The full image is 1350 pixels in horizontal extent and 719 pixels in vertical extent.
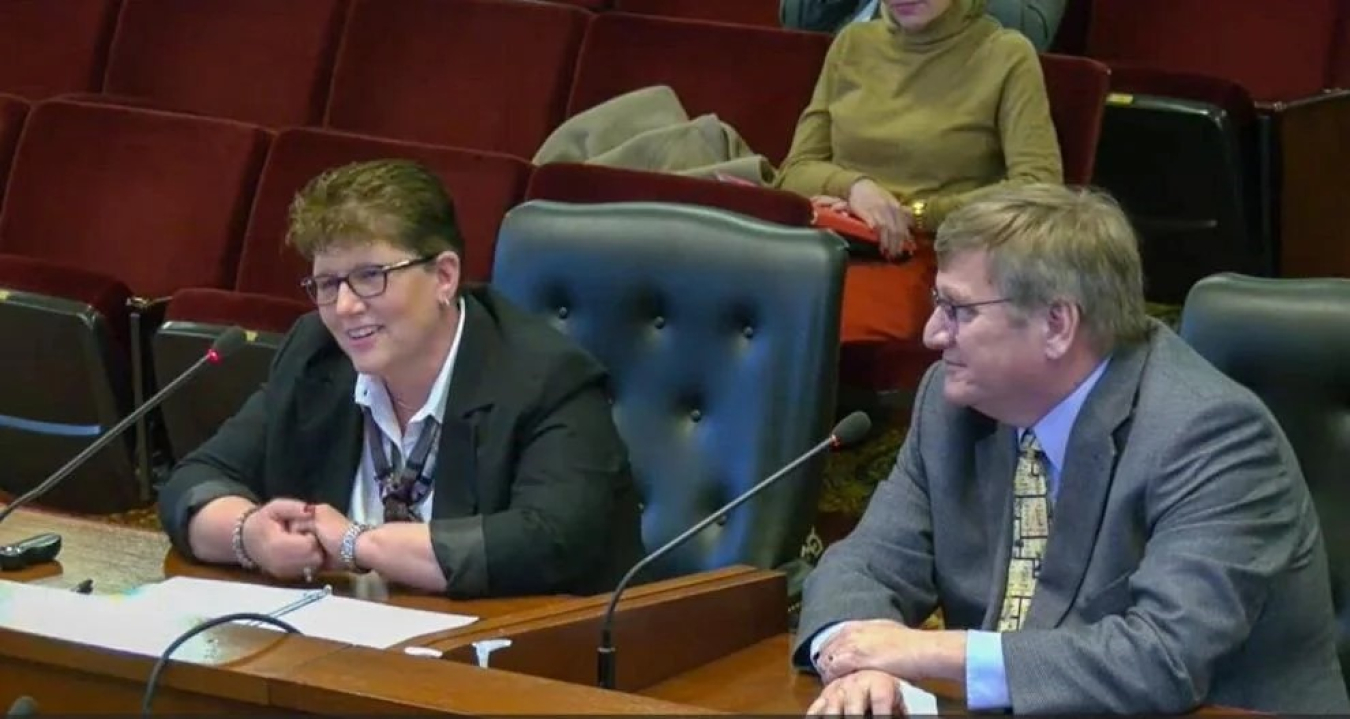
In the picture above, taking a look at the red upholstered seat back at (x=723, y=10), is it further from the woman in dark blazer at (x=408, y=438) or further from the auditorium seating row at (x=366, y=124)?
the woman in dark blazer at (x=408, y=438)

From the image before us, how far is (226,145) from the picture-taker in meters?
3.59

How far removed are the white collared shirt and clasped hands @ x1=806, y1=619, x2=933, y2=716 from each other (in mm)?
584

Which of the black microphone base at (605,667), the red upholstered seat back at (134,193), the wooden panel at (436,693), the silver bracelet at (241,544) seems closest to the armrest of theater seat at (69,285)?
the red upholstered seat back at (134,193)

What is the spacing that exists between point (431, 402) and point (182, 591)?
0.35 metres

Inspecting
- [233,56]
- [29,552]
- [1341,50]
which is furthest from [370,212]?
[1341,50]

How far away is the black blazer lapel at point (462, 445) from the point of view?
212 cm

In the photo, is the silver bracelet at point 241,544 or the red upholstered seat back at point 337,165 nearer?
the silver bracelet at point 241,544

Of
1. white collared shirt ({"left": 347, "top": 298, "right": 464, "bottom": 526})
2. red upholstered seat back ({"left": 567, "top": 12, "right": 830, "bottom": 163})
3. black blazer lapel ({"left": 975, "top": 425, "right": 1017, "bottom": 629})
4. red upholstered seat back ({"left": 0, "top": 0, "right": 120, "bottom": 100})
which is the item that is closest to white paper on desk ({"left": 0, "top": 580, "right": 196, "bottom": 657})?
white collared shirt ({"left": 347, "top": 298, "right": 464, "bottom": 526})

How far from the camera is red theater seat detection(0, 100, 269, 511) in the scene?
10.8 feet

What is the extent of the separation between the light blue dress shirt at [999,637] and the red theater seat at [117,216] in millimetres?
1859

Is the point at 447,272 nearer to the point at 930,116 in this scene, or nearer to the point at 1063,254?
the point at 1063,254

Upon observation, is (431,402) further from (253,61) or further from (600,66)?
(253,61)

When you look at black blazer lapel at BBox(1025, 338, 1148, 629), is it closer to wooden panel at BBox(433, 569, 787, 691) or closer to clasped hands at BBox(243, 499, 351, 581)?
wooden panel at BBox(433, 569, 787, 691)

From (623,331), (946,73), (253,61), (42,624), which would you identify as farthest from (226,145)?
(42,624)
